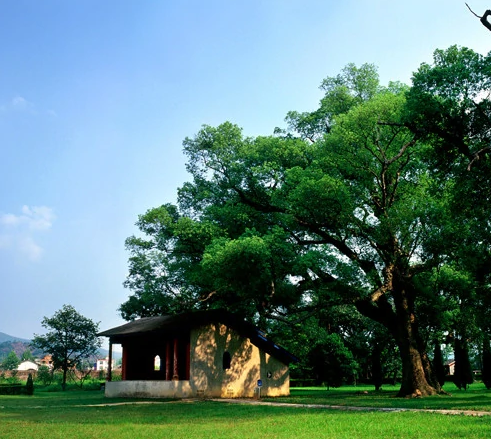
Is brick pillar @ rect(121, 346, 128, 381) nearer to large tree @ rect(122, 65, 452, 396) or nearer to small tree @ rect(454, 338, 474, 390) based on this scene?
large tree @ rect(122, 65, 452, 396)

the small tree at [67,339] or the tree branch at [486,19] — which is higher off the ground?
the tree branch at [486,19]

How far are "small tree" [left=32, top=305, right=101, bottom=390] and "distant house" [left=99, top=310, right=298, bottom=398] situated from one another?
63.5 feet

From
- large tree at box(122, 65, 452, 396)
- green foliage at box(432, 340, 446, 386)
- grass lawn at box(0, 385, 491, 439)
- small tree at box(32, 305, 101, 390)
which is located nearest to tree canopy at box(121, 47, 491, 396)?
large tree at box(122, 65, 452, 396)

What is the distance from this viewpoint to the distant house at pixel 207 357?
28.7 metres

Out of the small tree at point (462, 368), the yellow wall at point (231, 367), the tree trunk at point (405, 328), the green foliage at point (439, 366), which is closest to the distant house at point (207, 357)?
the yellow wall at point (231, 367)

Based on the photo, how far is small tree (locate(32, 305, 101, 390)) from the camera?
5031 centimetres

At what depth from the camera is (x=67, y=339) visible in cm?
5100

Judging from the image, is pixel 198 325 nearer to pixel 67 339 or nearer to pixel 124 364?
pixel 124 364

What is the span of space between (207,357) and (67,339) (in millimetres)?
26191

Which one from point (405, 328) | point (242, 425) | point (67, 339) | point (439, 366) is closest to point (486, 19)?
point (242, 425)

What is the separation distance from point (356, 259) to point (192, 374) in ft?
34.0

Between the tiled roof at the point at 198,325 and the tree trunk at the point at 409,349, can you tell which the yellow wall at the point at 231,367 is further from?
the tree trunk at the point at 409,349

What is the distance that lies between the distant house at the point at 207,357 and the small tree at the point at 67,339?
19.4 m

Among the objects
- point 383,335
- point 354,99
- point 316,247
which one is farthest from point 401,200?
point 383,335
